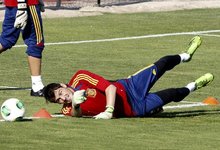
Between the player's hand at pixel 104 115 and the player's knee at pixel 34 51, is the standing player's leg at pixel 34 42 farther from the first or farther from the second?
the player's hand at pixel 104 115

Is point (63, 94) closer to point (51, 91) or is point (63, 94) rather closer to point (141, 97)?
point (51, 91)

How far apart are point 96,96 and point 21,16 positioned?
3.45 metres

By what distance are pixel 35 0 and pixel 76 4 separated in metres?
15.5

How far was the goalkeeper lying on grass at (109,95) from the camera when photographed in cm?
1316

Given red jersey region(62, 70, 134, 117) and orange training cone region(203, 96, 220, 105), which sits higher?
red jersey region(62, 70, 134, 117)

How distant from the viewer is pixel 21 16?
1634 centimetres

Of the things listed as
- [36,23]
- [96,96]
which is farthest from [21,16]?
[96,96]

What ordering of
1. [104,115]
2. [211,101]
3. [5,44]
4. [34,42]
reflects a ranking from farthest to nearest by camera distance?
[5,44], [34,42], [211,101], [104,115]

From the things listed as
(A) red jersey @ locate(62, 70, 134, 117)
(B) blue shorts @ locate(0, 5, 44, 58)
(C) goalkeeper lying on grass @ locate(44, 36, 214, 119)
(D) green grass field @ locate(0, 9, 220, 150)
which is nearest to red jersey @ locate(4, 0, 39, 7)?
(B) blue shorts @ locate(0, 5, 44, 58)

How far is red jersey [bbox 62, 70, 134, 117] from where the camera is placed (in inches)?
524

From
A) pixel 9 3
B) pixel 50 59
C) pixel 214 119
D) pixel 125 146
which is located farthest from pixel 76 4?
pixel 125 146

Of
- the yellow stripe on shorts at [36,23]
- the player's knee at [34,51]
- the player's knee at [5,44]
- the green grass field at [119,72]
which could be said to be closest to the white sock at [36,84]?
the green grass field at [119,72]

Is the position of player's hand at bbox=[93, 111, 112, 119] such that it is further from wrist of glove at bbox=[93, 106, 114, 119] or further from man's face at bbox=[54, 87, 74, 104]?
man's face at bbox=[54, 87, 74, 104]

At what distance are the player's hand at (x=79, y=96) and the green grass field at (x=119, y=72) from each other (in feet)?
0.93
